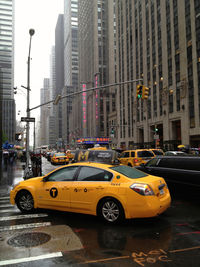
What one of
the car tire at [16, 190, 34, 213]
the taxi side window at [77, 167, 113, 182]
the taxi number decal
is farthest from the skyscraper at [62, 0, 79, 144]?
the taxi side window at [77, 167, 113, 182]

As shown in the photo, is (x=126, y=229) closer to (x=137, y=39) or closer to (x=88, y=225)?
(x=88, y=225)

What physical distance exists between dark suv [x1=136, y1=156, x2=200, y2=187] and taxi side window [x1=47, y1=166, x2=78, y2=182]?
168 inches

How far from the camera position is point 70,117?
158625mm

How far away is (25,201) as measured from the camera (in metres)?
6.94

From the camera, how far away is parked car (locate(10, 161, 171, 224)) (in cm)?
541

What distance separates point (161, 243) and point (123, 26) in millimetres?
79008

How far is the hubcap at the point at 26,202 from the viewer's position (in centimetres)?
689

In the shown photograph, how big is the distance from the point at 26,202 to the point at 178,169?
5678 mm

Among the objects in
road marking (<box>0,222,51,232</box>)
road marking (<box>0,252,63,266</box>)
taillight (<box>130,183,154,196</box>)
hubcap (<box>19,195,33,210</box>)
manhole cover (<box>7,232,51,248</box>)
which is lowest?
road marking (<box>0,222,51,232</box>)

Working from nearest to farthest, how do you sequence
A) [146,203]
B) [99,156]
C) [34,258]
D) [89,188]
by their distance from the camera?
[34,258] < [146,203] < [89,188] < [99,156]

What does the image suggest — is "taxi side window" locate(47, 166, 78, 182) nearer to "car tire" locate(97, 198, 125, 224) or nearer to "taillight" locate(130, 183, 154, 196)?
"car tire" locate(97, 198, 125, 224)

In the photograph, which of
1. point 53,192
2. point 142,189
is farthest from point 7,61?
point 142,189

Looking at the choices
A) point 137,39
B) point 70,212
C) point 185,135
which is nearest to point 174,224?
point 70,212

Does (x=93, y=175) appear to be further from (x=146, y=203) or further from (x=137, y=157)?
(x=137, y=157)
